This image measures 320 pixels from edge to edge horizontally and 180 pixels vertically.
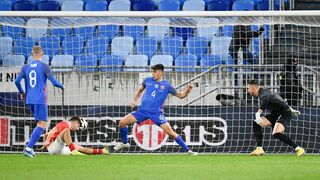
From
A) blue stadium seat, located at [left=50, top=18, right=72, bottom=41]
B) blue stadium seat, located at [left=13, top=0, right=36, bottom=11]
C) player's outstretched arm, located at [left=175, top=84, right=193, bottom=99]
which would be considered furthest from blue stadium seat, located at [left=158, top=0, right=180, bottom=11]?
player's outstretched arm, located at [left=175, top=84, right=193, bottom=99]

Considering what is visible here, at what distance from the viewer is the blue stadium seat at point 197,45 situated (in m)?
21.1

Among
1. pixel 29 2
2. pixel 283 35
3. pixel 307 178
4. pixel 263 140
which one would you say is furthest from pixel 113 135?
pixel 307 178

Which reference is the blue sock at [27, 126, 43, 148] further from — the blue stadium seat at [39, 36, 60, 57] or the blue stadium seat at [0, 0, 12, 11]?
the blue stadium seat at [0, 0, 12, 11]

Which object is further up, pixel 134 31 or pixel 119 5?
pixel 119 5

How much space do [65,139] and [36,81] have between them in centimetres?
151

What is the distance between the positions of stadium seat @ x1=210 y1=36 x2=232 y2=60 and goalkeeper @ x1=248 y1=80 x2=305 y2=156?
275 cm

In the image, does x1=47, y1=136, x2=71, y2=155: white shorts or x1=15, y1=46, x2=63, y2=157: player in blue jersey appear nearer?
x1=15, y1=46, x2=63, y2=157: player in blue jersey

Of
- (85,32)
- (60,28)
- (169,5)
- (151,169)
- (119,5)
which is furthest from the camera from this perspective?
(119,5)

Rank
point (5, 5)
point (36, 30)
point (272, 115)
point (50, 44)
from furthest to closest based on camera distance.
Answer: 1. point (5, 5)
2. point (36, 30)
3. point (50, 44)
4. point (272, 115)

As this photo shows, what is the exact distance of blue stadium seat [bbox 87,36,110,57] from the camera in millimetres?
21034

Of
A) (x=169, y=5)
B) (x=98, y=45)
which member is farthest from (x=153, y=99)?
(x=169, y=5)

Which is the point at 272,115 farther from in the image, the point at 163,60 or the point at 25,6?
the point at 25,6

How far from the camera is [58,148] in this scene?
17.9 m

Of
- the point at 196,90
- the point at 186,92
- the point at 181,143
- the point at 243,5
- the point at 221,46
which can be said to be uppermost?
the point at 243,5
